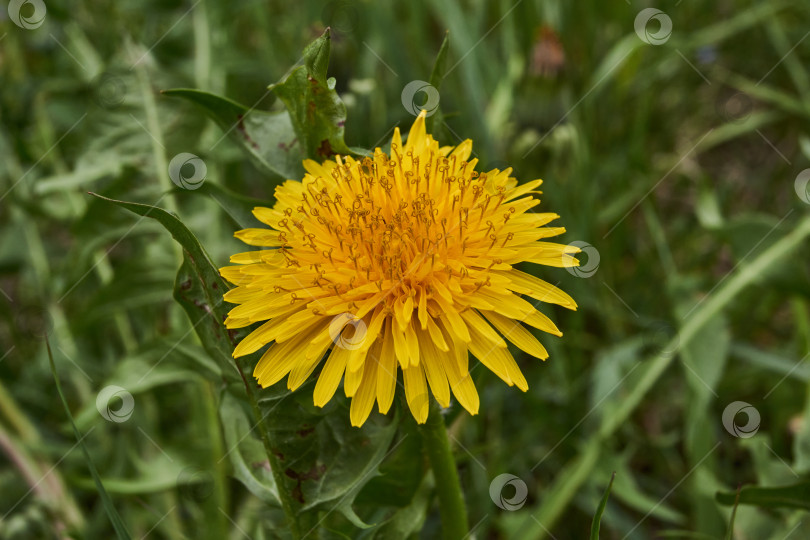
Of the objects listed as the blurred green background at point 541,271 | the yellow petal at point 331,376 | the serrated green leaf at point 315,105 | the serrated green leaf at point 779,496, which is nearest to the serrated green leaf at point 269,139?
the serrated green leaf at point 315,105

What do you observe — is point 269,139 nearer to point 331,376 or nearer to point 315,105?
point 315,105

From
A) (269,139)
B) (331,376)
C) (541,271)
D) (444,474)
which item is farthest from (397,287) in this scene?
(541,271)

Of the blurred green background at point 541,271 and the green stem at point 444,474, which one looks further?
the blurred green background at point 541,271

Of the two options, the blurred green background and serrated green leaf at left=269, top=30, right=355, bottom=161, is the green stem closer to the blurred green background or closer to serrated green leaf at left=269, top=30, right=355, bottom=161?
the blurred green background

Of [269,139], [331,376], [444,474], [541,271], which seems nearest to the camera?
[331,376]

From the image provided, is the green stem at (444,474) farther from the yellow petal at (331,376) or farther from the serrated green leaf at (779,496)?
the serrated green leaf at (779,496)

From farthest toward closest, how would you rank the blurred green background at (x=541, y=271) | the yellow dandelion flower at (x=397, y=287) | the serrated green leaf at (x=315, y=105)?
the blurred green background at (x=541, y=271), the serrated green leaf at (x=315, y=105), the yellow dandelion flower at (x=397, y=287)
